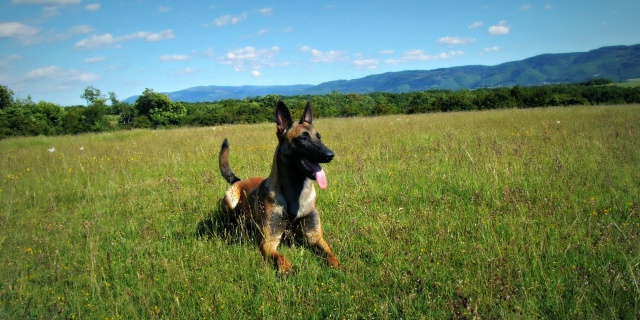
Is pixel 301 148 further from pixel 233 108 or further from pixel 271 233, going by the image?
pixel 233 108

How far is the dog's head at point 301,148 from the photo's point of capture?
3.39 metres

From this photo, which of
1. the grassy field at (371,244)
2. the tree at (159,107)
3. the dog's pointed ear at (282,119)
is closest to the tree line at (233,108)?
the tree at (159,107)

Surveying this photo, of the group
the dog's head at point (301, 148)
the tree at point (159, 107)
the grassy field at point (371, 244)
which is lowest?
the grassy field at point (371, 244)

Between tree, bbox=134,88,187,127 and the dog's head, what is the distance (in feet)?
198

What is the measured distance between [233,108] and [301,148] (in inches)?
1515

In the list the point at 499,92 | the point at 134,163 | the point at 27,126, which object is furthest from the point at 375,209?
the point at 27,126

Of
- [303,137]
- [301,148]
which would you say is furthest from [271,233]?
[303,137]

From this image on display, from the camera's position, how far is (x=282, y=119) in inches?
151

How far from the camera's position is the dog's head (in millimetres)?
3389

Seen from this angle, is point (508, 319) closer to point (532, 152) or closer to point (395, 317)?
point (395, 317)

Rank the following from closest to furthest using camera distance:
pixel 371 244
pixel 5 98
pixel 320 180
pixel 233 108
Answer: pixel 320 180 → pixel 371 244 → pixel 233 108 → pixel 5 98

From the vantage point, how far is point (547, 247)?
118 inches

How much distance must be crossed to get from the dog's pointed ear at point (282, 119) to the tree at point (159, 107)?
198 ft

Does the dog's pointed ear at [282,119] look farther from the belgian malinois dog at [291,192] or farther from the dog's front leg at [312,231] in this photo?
the dog's front leg at [312,231]
